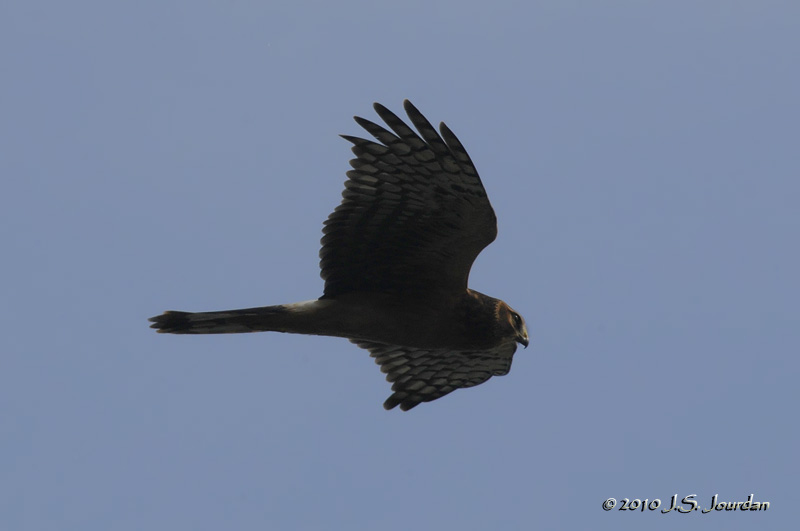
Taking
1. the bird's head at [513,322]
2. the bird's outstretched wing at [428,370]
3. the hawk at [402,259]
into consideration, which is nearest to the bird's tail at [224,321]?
the hawk at [402,259]

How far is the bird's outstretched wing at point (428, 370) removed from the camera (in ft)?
32.9

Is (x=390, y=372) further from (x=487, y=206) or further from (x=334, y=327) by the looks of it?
(x=487, y=206)

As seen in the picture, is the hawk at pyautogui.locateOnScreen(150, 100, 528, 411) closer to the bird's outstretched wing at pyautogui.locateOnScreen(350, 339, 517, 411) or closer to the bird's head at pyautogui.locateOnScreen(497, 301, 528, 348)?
the bird's head at pyautogui.locateOnScreen(497, 301, 528, 348)

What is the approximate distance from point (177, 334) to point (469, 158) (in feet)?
9.04

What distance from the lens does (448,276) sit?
875 cm

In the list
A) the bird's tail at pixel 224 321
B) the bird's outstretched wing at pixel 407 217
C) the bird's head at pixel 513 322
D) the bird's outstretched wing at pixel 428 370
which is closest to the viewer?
the bird's outstretched wing at pixel 407 217

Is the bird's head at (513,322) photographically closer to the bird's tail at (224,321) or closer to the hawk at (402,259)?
the hawk at (402,259)

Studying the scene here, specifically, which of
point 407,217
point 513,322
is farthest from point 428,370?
point 407,217

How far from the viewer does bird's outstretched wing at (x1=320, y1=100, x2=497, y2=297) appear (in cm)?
814

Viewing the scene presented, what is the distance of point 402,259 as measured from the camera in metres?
8.75

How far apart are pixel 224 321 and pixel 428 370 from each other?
2.49 meters

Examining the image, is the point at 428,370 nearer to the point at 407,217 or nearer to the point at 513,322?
the point at 513,322

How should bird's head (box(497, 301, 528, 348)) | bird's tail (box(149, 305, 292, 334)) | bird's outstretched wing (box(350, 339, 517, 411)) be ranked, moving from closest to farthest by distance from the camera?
bird's tail (box(149, 305, 292, 334)) → bird's head (box(497, 301, 528, 348)) → bird's outstretched wing (box(350, 339, 517, 411))

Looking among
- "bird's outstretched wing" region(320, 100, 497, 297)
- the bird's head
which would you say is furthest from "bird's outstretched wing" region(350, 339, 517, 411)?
"bird's outstretched wing" region(320, 100, 497, 297)
